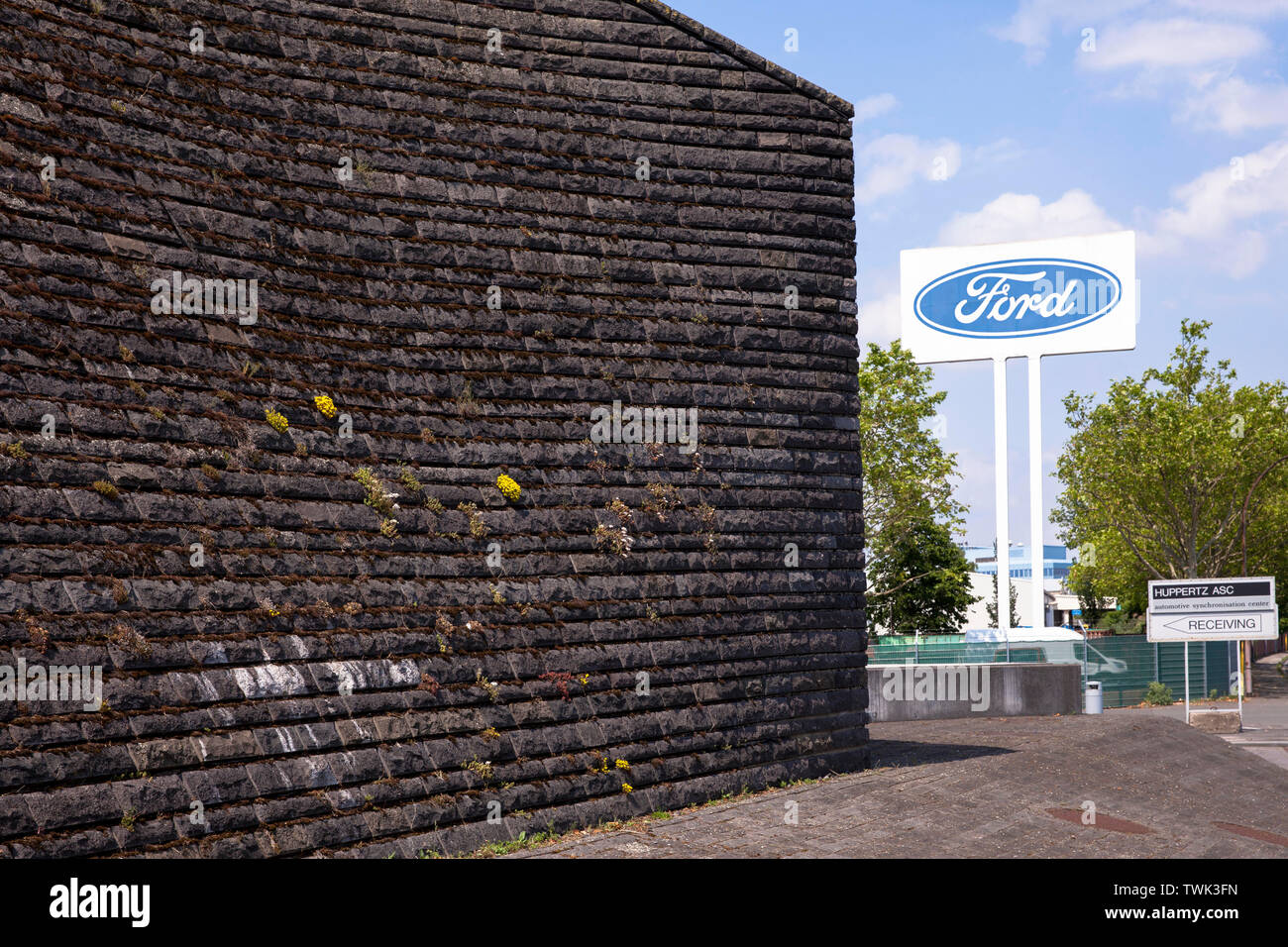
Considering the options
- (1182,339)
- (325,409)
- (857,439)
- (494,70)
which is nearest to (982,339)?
→ (1182,339)

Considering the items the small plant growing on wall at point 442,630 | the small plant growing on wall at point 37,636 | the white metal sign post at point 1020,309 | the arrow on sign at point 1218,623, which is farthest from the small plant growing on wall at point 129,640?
the white metal sign post at point 1020,309

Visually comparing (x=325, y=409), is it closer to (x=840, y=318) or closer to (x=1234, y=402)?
(x=840, y=318)

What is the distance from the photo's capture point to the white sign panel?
38.1m

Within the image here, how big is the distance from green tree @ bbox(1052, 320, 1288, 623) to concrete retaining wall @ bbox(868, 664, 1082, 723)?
25768mm

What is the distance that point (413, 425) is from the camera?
1058 centimetres

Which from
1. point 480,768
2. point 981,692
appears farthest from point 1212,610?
point 480,768

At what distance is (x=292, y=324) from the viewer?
9914 millimetres

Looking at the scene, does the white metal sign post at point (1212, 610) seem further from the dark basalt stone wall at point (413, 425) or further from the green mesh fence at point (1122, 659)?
the dark basalt stone wall at point (413, 425)

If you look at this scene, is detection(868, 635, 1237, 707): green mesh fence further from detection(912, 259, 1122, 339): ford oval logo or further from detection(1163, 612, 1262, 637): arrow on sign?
detection(912, 259, 1122, 339): ford oval logo

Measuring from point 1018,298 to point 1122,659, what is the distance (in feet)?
42.0

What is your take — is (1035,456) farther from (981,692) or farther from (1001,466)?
(981,692)

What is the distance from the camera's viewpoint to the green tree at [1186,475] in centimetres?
4709

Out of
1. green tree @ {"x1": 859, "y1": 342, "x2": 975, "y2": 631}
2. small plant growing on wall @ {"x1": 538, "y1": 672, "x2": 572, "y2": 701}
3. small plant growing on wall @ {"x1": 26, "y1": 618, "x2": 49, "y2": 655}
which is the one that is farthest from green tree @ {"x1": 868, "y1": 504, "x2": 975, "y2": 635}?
small plant growing on wall @ {"x1": 26, "y1": 618, "x2": 49, "y2": 655}

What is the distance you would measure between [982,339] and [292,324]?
3360cm
